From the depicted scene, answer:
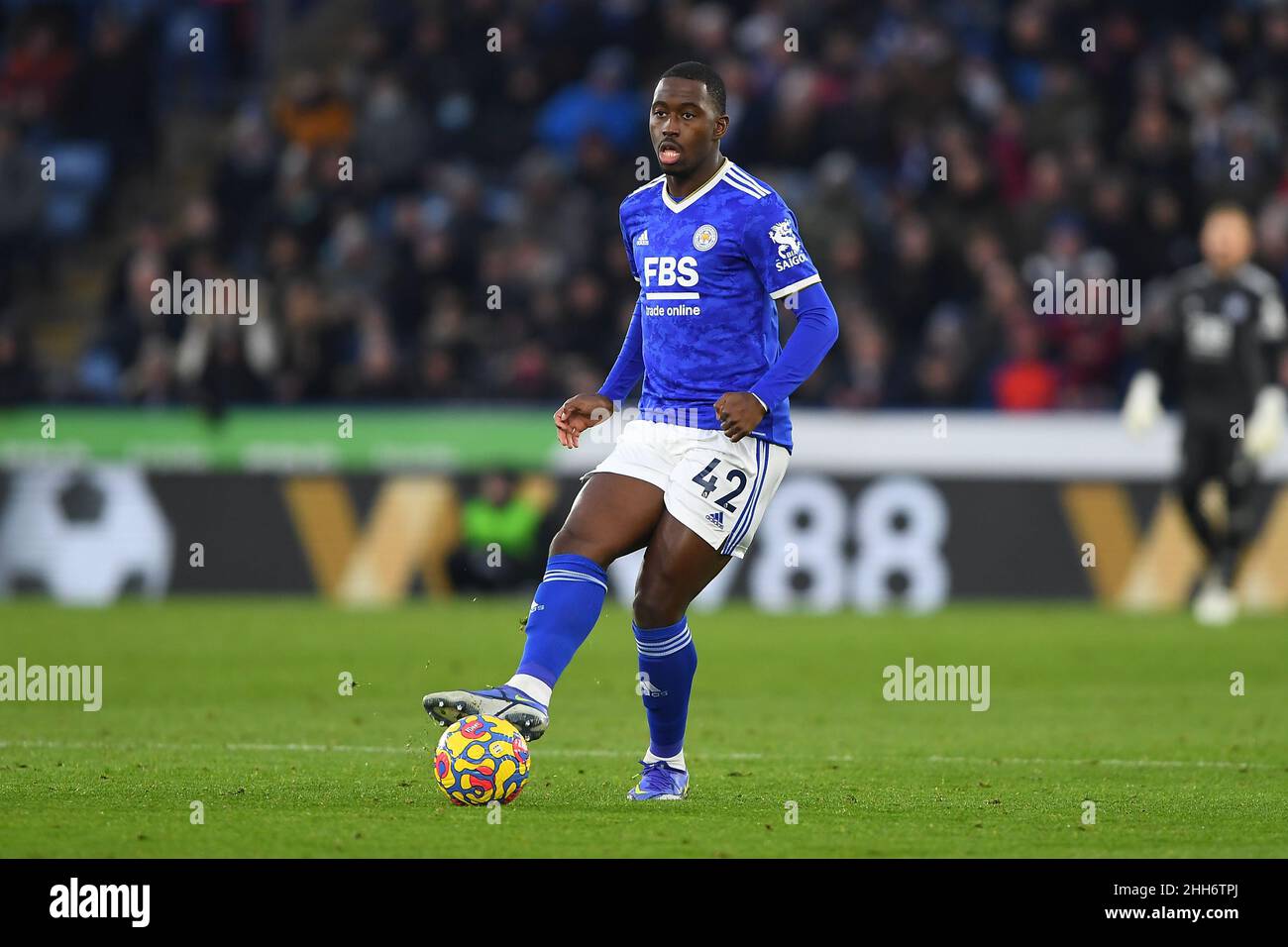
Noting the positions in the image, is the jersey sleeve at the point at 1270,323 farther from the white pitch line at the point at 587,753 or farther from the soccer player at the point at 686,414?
the soccer player at the point at 686,414

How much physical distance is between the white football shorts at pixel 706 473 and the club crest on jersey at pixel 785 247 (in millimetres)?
585

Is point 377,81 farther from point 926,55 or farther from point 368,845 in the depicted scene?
point 368,845

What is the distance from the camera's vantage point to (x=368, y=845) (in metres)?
6.00

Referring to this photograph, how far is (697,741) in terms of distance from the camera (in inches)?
367

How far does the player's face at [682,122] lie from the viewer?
716cm

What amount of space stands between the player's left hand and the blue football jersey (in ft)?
1.04

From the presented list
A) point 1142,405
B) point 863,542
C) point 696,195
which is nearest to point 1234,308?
point 1142,405

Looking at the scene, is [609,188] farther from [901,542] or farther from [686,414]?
[686,414]

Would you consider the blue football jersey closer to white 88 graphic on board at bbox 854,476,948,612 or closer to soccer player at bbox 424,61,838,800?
soccer player at bbox 424,61,838,800

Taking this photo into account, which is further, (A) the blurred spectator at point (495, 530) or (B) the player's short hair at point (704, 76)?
(A) the blurred spectator at point (495, 530)

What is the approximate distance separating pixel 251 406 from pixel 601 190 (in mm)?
3911

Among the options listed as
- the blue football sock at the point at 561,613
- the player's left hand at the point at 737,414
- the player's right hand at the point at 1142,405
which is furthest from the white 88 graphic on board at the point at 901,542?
the player's left hand at the point at 737,414

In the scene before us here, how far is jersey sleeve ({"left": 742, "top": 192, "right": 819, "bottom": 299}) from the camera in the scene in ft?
23.4

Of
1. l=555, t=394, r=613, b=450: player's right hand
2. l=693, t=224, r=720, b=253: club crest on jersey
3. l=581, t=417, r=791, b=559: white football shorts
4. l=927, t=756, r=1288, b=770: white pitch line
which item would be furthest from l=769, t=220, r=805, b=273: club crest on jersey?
l=927, t=756, r=1288, b=770: white pitch line
